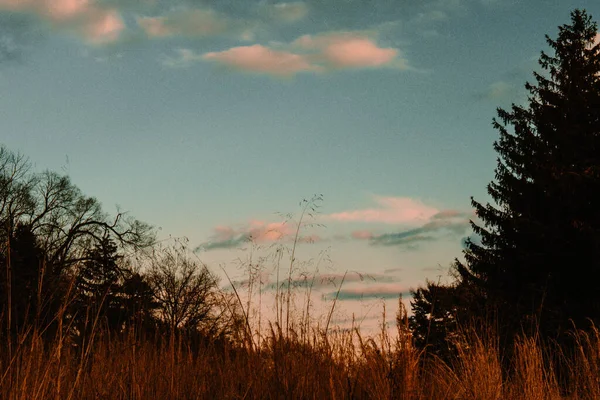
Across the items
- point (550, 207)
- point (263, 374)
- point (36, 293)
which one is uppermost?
point (550, 207)

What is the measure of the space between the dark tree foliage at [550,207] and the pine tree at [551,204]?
34 millimetres

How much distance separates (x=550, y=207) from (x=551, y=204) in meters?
0.13

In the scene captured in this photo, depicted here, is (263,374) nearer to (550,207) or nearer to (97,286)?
(97,286)

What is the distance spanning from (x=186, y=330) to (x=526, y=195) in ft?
55.8

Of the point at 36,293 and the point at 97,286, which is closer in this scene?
the point at 36,293

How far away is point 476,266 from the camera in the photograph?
2116 centimetres

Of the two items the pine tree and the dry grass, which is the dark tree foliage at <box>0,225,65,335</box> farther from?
the pine tree

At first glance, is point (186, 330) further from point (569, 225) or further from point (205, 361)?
point (569, 225)

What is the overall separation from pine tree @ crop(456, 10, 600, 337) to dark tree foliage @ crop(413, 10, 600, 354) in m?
0.03

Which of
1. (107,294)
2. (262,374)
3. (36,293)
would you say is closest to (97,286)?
(107,294)

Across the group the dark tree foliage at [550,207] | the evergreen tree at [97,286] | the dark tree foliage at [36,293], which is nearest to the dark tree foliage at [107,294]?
the evergreen tree at [97,286]

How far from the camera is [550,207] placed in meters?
20.0

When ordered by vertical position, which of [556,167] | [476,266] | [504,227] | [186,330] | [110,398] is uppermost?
[556,167]

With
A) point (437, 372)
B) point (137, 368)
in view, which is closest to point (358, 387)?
point (437, 372)
